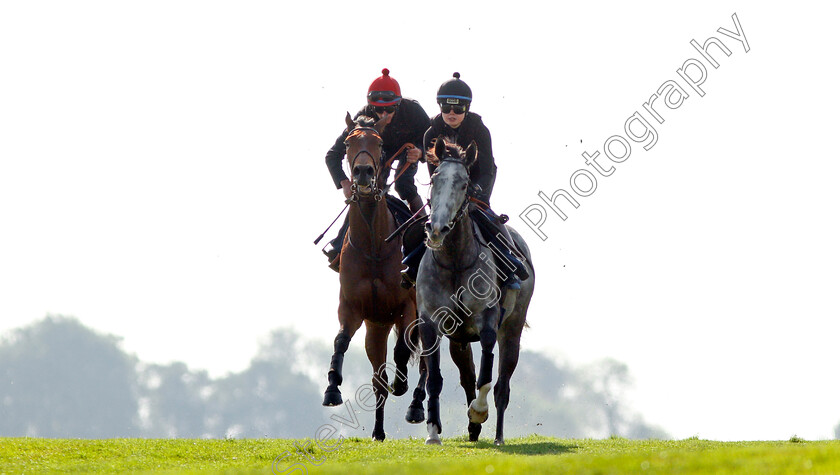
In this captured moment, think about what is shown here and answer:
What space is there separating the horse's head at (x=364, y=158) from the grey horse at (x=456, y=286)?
1.15 meters

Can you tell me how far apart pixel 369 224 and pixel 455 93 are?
227cm

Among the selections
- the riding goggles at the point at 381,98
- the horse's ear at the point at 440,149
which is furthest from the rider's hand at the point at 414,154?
the horse's ear at the point at 440,149

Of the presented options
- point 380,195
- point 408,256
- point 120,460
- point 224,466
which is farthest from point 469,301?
point 120,460

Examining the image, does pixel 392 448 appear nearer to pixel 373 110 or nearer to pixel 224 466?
pixel 224 466

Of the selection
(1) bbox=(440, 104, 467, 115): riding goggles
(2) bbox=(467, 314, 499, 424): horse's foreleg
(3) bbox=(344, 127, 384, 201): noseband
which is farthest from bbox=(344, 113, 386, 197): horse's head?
(2) bbox=(467, 314, 499, 424): horse's foreleg

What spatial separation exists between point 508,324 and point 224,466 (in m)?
4.54

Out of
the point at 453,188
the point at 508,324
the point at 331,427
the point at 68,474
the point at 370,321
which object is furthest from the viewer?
the point at 370,321

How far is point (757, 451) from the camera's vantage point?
10469 mm

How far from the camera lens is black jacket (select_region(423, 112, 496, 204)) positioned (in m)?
14.0

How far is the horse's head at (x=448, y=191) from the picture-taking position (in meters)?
12.3

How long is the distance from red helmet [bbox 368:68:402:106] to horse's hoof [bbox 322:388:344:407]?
4.57 m

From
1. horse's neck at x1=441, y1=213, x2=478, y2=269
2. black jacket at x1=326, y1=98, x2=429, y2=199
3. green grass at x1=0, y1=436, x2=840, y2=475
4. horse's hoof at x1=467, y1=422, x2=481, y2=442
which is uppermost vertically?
black jacket at x1=326, y1=98, x2=429, y2=199

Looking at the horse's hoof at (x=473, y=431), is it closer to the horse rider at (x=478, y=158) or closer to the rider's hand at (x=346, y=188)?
the horse rider at (x=478, y=158)

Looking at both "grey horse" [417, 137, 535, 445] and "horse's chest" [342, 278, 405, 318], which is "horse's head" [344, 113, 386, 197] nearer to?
"grey horse" [417, 137, 535, 445]
